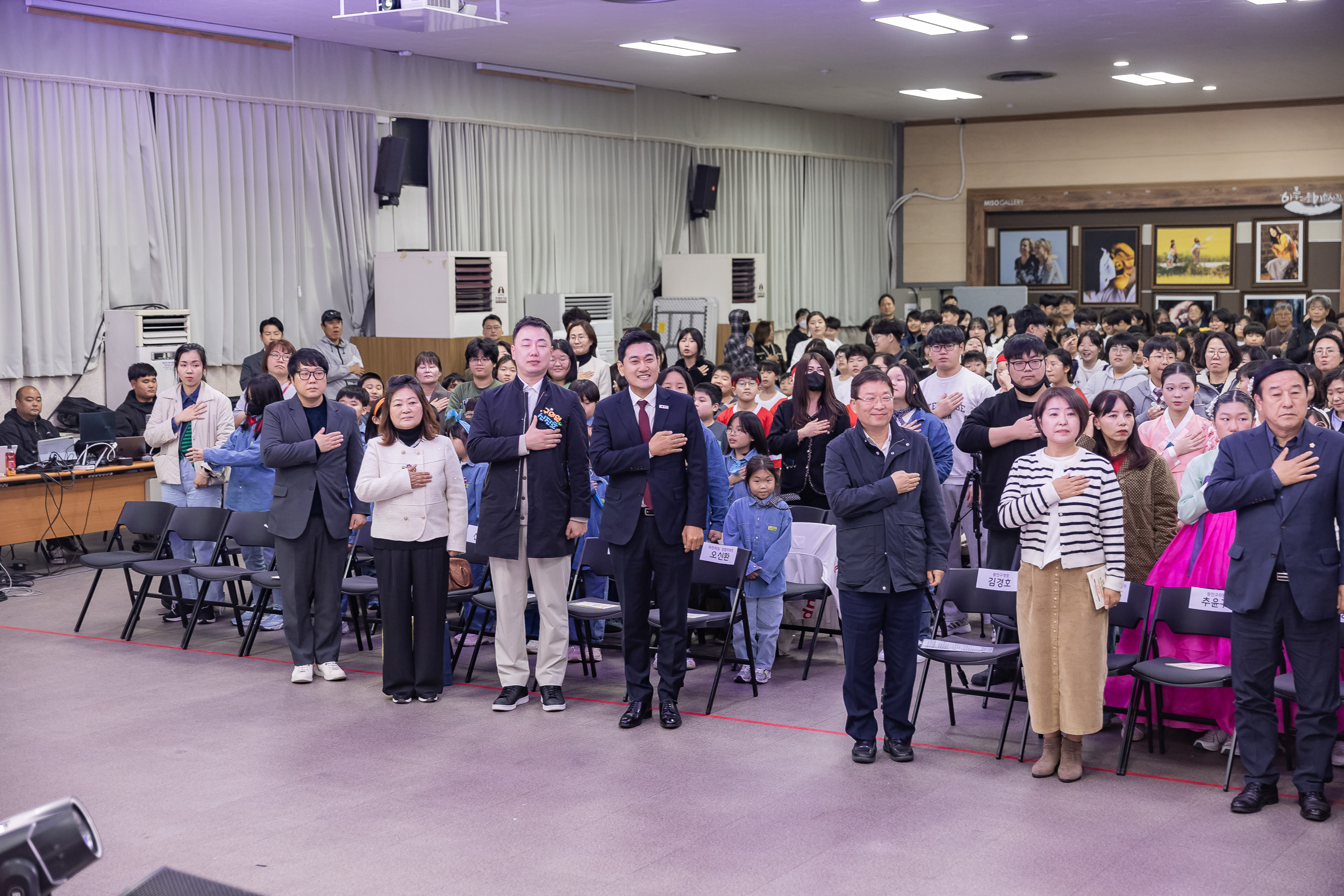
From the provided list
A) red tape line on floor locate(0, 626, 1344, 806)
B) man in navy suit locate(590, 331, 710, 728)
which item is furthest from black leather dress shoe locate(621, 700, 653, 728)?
red tape line on floor locate(0, 626, 1344, 806)

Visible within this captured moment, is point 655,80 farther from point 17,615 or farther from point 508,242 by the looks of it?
point 17,615

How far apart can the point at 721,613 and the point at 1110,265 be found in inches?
480

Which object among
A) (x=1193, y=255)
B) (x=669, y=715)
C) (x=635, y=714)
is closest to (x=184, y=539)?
(x=635, y=714)

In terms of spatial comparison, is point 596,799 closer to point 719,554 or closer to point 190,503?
point 719,554

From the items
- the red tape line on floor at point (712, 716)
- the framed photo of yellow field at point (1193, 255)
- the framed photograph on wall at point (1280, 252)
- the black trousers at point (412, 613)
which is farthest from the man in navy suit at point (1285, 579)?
the framed photo of yellow field at point (1193, 255)

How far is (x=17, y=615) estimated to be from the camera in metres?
7.66

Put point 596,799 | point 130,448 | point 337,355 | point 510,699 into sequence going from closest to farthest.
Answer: point 596,799 < point 510,699 < point 130,448 < point 337,355

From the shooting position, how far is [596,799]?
4680 millimetres

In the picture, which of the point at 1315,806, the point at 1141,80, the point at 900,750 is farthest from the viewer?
the point at 1141,80

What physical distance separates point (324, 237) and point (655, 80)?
4016 mm

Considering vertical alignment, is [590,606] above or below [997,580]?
below

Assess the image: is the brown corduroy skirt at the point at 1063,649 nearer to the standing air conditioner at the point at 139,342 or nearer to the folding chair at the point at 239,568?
the folding chair at the point at 239,568

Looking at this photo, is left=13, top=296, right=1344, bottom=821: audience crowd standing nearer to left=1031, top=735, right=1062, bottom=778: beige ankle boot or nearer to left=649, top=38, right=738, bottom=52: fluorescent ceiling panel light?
left=1031, top=735, right=1062, bottom=778: beige ankle boot

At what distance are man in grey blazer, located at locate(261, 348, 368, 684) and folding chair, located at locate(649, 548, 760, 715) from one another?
150 centimetres
